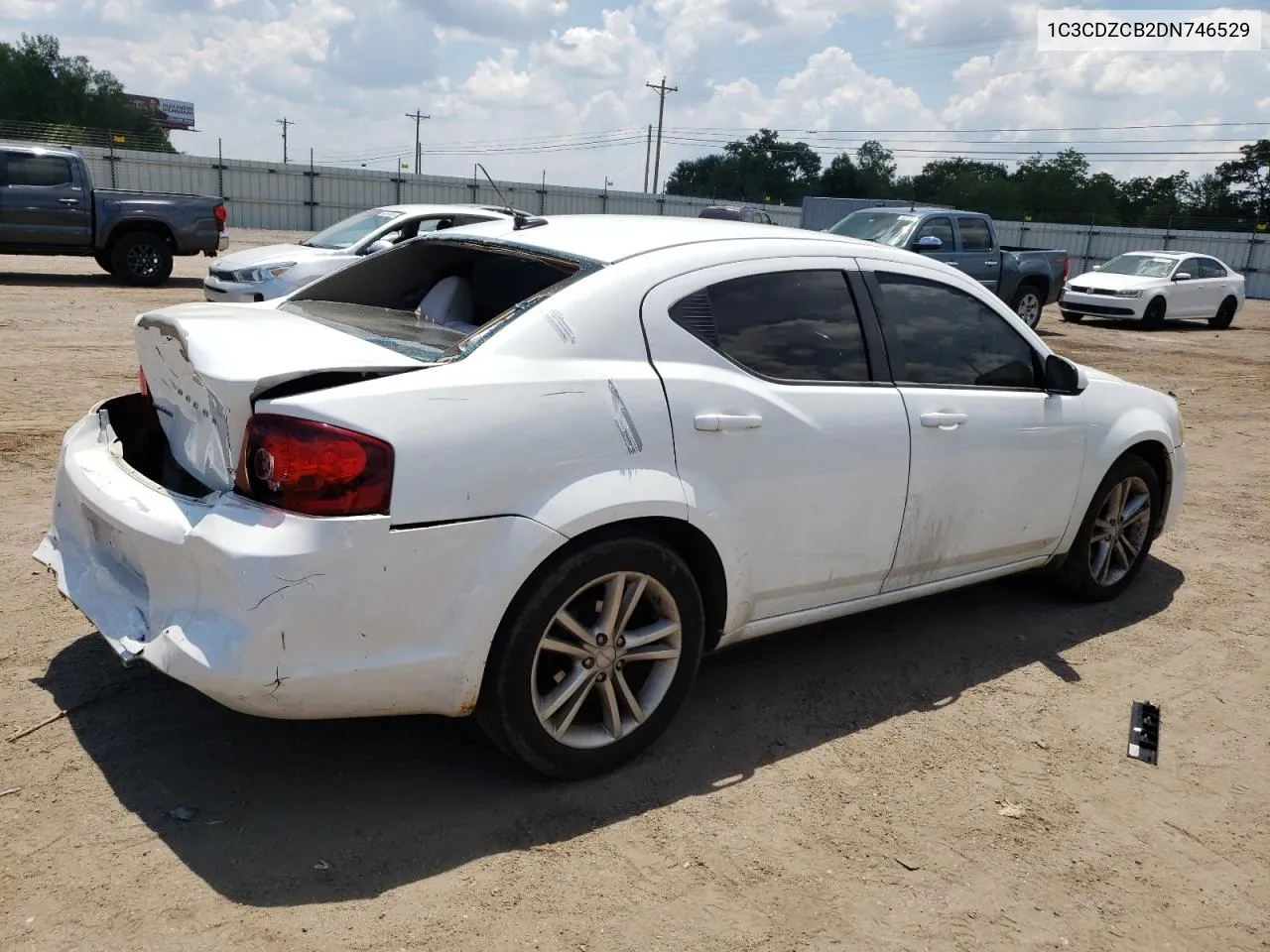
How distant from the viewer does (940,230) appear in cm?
1521

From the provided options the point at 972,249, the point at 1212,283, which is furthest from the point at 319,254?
the point at 1212,283

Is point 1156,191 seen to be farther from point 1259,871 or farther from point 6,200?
point 1259,871

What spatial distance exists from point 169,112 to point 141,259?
91819 mm

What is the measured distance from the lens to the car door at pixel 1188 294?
20438 millimetres

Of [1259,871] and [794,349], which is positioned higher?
[794,349]

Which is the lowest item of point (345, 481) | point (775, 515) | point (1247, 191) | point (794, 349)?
point (775, 515)

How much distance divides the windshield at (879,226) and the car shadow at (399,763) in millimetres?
11058

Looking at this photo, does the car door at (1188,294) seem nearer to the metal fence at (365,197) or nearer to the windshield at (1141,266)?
the windshield at (1141,266)

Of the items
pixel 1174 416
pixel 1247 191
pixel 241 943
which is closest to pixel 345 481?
pixel 241 943

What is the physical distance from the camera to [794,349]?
142 inches

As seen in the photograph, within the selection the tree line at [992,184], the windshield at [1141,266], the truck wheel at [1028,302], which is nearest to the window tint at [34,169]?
the truck wheel at [1028,302]

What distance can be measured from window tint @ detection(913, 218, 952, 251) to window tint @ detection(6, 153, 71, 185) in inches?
501

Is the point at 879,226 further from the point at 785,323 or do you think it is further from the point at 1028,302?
the point at 785,323

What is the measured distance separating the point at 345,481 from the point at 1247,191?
3129 inches
